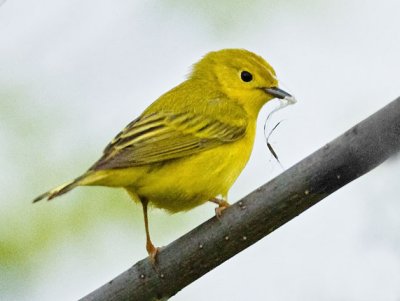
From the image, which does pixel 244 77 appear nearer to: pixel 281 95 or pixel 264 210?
pixel 281 95

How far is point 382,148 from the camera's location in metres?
2.54

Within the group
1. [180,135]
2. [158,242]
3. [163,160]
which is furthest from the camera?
[158,242]

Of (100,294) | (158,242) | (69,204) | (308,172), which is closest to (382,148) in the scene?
(308,172)

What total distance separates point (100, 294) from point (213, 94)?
2.16 metres

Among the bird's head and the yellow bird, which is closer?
the yellow bird

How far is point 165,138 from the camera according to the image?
14.3 feet

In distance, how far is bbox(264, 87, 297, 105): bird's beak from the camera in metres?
4.72

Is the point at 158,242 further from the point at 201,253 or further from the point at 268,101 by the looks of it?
the point at 201,253

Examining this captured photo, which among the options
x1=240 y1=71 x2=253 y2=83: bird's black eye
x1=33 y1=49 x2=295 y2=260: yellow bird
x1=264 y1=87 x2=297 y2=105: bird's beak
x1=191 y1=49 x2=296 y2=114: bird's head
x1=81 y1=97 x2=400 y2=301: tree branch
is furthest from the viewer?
x1=240 y1=71 x2=253 y2=83: bird's black eye

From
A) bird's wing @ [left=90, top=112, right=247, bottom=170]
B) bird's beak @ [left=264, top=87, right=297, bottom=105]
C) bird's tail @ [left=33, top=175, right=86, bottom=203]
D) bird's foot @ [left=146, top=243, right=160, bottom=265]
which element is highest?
bird's tail @ [left=33, top=175, right=86, bottom=203]

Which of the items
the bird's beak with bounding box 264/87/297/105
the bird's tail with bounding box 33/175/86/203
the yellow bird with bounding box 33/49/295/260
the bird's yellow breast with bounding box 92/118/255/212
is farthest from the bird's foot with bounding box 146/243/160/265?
the bird's beak with bounding box 264/87/297/105

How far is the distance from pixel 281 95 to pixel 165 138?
937mm

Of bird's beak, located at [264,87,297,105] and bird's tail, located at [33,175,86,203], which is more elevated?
bird's tail, located at [33,175,86,203]

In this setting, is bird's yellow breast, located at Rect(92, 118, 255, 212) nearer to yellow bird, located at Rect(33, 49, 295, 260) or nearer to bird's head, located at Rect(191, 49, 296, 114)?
yellow bird, located at Rect(33, 49, 295, 260)
